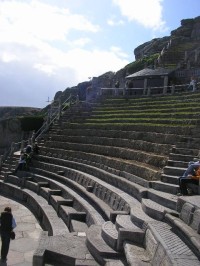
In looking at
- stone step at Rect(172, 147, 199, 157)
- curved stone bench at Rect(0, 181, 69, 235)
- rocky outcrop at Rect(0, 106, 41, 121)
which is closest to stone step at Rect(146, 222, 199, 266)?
curved stone bench at Rect(0, 181, 69, 235)

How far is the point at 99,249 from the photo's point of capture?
241 inches

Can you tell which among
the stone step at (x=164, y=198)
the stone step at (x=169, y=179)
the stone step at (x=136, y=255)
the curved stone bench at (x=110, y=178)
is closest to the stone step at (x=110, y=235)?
the stone step at (x=136, y=255)

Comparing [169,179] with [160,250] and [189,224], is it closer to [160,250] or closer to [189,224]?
[189,224]

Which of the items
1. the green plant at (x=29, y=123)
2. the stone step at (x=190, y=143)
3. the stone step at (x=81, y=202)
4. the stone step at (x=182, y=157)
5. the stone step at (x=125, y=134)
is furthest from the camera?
the green plant at (x=29, y=123)

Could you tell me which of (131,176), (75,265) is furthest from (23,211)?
(75,265)

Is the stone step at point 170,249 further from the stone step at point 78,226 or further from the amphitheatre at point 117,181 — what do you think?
the stone step at point 78,226

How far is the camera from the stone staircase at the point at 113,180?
5934mm

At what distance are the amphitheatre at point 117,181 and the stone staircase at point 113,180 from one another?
0.07ft

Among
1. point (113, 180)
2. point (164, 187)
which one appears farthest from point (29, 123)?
point (164, 187)

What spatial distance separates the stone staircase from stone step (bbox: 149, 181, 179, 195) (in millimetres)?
24

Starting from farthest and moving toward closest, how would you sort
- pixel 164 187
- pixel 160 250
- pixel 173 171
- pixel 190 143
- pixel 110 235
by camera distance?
pixel 190 143 → pixel 173 171 → pixel 164 187 → pixel 110 235 → pixel 160 250

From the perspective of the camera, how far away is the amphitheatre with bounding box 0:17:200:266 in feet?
18.9

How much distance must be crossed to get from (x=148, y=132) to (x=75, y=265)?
7.78 meters

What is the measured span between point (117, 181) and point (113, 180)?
13.3 inches
